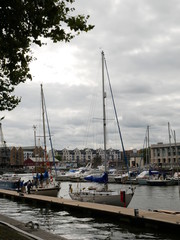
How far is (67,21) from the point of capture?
13.0 m

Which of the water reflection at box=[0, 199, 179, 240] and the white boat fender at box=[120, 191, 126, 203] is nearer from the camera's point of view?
the water reflection at box=[0, 199, 179, 240]

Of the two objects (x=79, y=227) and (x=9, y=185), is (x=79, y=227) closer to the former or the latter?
(x=79, y=227)

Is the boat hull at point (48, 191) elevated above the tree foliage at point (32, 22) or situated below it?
below

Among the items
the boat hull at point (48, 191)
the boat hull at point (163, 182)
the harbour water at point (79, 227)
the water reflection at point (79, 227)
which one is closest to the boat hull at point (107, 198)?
the harbour water at point (79, 227)

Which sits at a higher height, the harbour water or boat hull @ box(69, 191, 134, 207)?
boat hull @ box(69, 191, 134, 207)

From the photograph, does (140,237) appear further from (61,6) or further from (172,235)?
Answer: (61,6)

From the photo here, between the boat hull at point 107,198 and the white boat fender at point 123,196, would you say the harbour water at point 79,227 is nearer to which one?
the boat hull at point 107,198

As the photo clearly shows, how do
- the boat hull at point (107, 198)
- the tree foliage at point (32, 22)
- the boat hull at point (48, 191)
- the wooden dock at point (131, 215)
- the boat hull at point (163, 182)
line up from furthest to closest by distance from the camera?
the boat hull at point (163, 182) → the boat hull at point (48, 191) → the boat hull at point (107, 198) → the wooden dock at point (131, 215) → the tree foliage at point (32, 22)

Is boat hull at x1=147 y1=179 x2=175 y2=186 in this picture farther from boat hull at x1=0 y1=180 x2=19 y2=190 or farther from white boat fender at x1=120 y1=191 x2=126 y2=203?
white boat fender at x1=120 y1=191 x2=126 y2=203

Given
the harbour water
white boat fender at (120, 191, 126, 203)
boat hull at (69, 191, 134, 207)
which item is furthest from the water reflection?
white boat fender at (120, 191, 126, 203)

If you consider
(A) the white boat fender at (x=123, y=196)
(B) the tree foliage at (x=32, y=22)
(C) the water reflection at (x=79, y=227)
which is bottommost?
(C) the water reflection at (x=79, y=227)

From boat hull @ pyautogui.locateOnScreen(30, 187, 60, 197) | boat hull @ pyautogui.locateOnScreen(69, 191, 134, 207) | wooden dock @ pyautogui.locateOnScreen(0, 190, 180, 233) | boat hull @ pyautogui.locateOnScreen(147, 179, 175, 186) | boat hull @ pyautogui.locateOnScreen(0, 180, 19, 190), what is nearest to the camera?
wooden dock @ pyautogui.locateOnScreen(0, 190, 180, 233)

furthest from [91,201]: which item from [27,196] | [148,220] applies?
[148,220]

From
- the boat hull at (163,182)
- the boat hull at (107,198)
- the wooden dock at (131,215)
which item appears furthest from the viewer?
the boat hull at (163,182)
